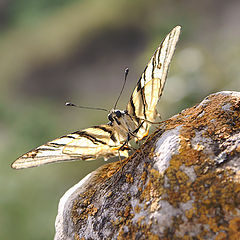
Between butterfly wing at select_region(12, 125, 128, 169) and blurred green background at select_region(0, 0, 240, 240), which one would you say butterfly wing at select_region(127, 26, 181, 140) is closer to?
butterfly wing at select_region(12, 125, 128, 169)

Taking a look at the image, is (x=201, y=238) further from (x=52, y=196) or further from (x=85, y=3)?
(x=85, y=3)

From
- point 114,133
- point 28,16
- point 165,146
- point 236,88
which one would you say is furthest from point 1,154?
point 28,16

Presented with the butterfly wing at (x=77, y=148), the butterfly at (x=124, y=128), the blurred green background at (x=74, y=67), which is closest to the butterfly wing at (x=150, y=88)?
the butterfly at (x=124, y=128)

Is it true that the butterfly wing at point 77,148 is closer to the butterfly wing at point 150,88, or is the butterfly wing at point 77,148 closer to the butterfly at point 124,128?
the butterfly at point 124,128

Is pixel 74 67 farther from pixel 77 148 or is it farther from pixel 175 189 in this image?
pixel 175 189

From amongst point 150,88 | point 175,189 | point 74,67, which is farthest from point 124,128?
point 74,67

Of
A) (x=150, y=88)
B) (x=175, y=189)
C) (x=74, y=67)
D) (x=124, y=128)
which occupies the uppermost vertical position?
(x=74, y=67)
